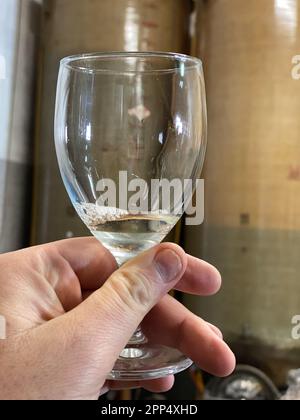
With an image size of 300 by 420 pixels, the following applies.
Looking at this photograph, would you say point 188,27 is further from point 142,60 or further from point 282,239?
point 142,60

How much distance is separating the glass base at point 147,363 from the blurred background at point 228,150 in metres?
0.29

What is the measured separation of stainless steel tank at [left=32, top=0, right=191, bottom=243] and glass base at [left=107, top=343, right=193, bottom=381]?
33 cm

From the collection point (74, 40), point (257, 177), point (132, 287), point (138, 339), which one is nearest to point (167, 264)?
point (132, 287)

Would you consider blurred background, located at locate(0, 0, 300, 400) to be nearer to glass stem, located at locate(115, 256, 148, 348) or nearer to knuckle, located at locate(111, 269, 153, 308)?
glass stem, located at locate(115, 256, 148, 348)

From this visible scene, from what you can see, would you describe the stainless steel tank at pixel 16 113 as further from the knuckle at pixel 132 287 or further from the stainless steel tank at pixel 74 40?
the knuckle at pixel 132 287

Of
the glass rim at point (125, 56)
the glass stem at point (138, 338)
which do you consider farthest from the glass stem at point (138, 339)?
the glass rim at point (125, 56)

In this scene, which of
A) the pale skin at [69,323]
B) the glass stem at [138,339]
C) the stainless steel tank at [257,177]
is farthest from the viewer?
the stainless steel tank at [257,177]

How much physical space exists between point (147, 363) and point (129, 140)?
19 cm

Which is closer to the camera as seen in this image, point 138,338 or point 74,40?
point 138,338

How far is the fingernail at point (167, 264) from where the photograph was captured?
1.35 ft

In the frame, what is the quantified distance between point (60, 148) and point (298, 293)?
454 millimetres

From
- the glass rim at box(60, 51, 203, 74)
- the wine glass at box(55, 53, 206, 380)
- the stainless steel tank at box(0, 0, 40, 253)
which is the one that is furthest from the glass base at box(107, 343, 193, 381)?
the stainless steel tank at box(0, 0, 40, 253)

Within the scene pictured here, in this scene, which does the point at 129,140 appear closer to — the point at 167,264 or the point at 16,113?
the point at 167,264

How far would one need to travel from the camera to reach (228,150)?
2.56 ft
